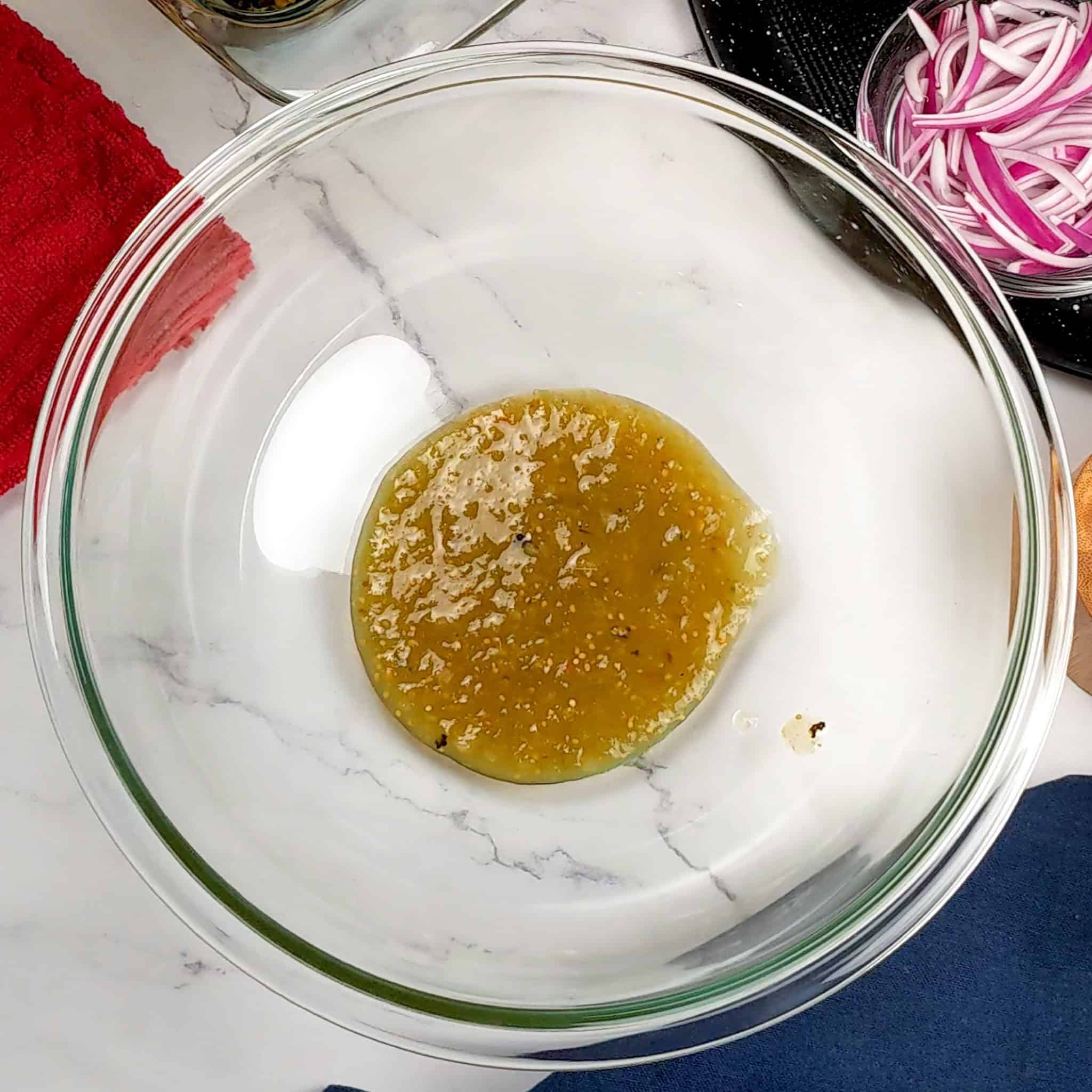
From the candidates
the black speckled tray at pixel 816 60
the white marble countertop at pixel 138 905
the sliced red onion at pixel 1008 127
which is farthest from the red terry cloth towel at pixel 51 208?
the sliced red onion at pixel 1008 127

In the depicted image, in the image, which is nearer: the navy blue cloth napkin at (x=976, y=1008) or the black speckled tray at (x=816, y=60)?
the black speckled tray at (x=816, y=60)

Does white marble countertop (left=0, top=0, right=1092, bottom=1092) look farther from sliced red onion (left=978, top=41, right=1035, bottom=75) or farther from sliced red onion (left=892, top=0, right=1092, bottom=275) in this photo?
sliced red onion (left=978, top=41, right=1035, bottom=75)

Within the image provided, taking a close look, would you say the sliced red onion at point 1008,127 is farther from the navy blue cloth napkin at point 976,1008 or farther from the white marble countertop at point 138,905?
the navy blue cloth napkin at point 976,1008

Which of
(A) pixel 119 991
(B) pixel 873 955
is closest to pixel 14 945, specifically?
(A) pixel 119 991

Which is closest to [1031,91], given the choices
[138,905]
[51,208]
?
[51,208]

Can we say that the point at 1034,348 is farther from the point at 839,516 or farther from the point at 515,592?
the point at 515,592
